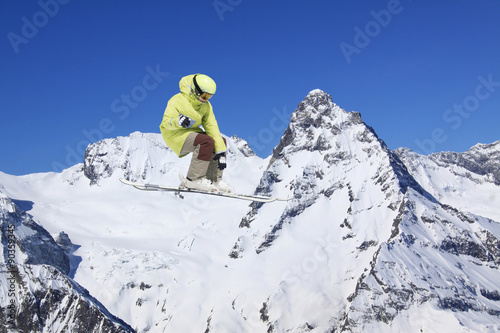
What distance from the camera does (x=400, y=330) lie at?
166250 millimetres

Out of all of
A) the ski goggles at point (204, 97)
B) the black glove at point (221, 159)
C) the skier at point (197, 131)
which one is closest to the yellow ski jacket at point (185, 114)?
the skier at point (197, 131)

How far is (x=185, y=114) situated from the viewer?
1750cm

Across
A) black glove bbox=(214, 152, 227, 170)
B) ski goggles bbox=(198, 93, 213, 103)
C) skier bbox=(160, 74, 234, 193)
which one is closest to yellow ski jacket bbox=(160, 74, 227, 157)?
skier bbox=(160, 74, 234, 193)

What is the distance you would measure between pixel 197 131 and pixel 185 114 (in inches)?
43.1

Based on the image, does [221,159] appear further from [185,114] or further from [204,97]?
[204,97]

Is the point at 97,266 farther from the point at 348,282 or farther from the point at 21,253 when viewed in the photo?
the point at 348,282

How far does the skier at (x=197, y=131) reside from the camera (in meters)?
17.3

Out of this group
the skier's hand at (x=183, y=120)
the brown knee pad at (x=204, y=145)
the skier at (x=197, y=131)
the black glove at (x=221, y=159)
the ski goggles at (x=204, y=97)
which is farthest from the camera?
the black glove at (x=221, y=159)

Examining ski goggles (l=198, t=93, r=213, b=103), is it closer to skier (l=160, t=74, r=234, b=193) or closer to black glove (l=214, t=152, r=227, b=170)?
skier (l=160, t=74, r=234, b=193)

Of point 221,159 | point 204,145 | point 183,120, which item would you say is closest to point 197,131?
point 204,145

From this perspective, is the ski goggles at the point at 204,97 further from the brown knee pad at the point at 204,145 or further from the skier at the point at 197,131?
the brown knee pad at the point at 204,145

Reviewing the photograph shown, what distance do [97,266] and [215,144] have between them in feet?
636

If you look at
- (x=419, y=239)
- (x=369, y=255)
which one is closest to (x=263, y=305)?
(x=369, y=255)

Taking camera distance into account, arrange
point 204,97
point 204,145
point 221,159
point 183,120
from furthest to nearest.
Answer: point 221,159
point 204,145
point 183,120
point 204,97
